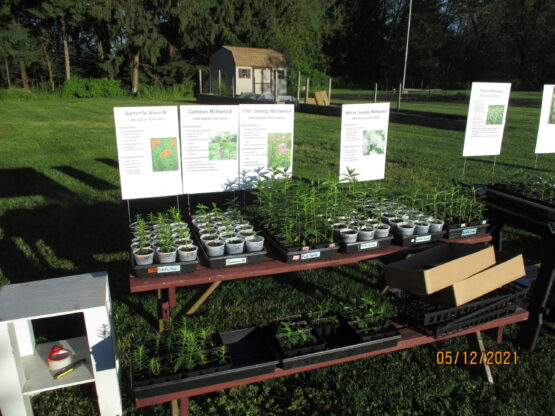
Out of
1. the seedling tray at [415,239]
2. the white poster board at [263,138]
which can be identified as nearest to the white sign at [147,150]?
the white poster board at [263,138]

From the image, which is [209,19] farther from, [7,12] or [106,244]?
[106,244]

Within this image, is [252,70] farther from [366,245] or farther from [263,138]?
[366,245]

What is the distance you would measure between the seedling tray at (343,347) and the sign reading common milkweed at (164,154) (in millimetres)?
1432

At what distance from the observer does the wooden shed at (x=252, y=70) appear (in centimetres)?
2748

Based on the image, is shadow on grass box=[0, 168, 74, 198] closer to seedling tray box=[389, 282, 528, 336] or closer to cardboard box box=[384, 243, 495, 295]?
cardboard box box=[384, 243, 495, 295]

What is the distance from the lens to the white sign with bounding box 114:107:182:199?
293 centimetres

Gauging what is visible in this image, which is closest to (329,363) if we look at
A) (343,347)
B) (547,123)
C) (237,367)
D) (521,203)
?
(343,347)

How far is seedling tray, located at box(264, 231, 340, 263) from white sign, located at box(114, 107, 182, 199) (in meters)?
1.02

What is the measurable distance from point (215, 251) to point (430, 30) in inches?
1733

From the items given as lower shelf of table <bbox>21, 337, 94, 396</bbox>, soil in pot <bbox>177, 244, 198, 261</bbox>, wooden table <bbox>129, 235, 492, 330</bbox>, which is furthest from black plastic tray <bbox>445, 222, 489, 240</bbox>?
lower shelf of table <bbox>21, 337, 94, 396</bbox>

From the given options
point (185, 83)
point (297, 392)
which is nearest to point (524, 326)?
point (297, 392)

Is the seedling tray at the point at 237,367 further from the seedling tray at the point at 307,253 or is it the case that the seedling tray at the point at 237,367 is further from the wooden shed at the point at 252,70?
the wooden shed at the point at 252,70

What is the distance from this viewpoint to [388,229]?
9.51 ft
